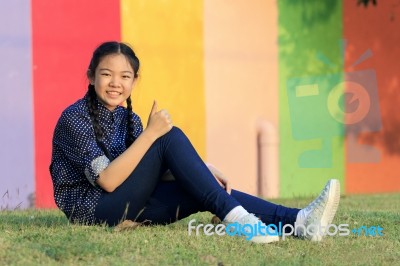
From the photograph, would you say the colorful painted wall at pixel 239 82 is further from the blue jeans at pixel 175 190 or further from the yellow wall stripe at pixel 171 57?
the blue jeans at pixel 175 190

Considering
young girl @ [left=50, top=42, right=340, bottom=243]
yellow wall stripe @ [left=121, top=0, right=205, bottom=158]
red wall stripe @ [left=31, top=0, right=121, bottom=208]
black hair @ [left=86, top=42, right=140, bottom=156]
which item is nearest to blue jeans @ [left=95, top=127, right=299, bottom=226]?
young girl @ [left=50, top=42, right=340, bottom=243]

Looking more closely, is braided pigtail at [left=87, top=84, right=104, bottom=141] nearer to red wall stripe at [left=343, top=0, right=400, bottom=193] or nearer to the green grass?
the green grass

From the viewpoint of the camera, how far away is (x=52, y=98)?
7.33 metres

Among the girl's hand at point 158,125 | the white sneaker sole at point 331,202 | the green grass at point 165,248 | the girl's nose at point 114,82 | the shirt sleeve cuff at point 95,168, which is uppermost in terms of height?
the girl's nose at point 114,82

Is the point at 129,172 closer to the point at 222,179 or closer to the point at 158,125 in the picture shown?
the point at 158,125

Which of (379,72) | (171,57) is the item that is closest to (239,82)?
(171,57)

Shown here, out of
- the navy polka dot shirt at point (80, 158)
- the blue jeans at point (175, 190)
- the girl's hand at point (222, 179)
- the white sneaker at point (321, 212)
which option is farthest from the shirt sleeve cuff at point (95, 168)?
the white sneaker at point (321, 212)

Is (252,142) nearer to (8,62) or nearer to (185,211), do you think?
(8,62)

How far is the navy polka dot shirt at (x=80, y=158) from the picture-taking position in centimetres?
409

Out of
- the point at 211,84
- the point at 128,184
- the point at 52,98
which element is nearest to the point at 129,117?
the point at 128,184

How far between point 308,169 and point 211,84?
1.53m

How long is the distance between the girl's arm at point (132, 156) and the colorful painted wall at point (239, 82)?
328cm

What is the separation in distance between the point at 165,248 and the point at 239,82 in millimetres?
4586

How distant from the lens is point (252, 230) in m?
4.01
